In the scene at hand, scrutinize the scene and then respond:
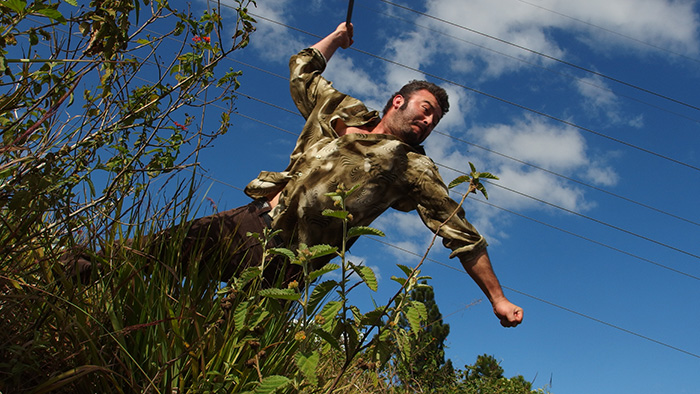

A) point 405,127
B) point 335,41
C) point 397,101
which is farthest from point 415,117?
point 335,41

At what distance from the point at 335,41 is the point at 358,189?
1.30 meters

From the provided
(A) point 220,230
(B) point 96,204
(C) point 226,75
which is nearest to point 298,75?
(C) point 226,75

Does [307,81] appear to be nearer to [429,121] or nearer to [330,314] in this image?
[429,121]

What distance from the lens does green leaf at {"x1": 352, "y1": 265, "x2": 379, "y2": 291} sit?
174 cm

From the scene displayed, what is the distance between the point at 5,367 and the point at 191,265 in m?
0.77

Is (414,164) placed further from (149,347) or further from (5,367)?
(5,367)

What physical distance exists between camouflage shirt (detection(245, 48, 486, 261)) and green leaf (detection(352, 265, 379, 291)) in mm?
1340

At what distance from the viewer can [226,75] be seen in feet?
11.9

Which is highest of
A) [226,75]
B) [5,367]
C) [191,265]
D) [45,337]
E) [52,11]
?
[226,75]

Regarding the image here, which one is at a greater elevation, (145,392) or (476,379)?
(476,379)

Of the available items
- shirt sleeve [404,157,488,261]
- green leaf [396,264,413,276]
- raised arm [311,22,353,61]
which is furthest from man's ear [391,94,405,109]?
green leaf [396,264,413,276]

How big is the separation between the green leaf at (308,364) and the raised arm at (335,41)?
2671 millimetres

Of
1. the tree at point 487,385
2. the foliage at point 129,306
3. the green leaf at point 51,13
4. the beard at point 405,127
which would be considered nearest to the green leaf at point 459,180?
the foliage at point 129,306

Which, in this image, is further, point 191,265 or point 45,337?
point 191,265
